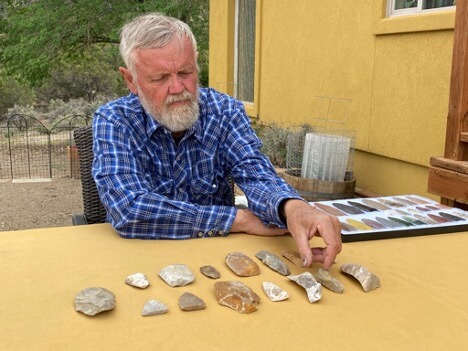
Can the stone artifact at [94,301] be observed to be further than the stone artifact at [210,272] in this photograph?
No

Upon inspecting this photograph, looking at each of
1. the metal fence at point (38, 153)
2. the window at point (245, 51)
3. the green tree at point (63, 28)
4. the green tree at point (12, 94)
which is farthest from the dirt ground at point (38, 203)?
the green tree at point (12, 94)

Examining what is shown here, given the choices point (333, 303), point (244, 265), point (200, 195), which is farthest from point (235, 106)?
point (333, 303)

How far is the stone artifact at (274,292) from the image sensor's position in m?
1.27

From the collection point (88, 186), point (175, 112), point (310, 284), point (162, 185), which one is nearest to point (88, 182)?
point (88, 186)

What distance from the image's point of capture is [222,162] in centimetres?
229

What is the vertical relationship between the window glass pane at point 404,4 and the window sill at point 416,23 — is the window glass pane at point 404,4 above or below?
above

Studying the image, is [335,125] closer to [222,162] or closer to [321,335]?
[222,162]

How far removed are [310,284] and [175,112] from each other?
0.95 m

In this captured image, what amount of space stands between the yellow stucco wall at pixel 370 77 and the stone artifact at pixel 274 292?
3.01 meters

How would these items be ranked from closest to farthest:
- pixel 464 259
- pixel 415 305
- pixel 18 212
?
pixel 415 305
pixel 464 259
pixel 18 212

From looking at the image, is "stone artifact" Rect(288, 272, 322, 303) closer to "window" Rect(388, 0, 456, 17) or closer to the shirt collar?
the shirt collar

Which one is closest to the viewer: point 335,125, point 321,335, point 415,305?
point 321,335

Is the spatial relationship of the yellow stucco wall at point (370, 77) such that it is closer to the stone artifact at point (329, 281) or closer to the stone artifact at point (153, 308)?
the stone artifact at point (329, 281)

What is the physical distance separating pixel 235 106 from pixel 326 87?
10.2 ft
